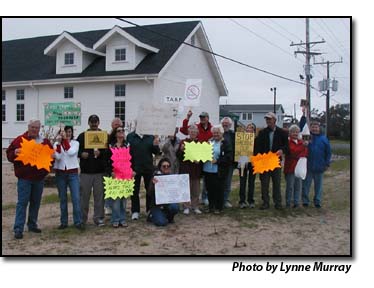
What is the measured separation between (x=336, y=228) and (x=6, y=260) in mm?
5010

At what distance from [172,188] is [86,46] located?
17.7 meters

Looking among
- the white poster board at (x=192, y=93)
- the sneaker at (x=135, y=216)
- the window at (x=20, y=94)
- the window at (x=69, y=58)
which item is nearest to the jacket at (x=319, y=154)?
the white poster board at (x=192, y=93)

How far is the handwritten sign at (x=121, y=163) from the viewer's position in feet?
22.3

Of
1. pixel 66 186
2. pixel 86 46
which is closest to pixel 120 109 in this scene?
pixel 86 46

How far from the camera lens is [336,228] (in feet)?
22.9

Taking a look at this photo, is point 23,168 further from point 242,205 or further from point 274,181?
point 274,181

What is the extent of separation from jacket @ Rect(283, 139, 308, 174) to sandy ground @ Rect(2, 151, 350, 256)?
0.88 m

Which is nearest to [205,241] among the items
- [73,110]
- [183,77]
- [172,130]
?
[172,130]

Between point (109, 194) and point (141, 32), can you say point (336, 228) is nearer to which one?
point (109, 194)

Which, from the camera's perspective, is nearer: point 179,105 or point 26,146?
point 26,146

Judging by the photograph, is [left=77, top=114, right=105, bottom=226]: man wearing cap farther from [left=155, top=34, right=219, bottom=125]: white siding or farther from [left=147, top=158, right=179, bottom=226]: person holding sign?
[left=155, top=34, right=219, bottom=125]: white siding

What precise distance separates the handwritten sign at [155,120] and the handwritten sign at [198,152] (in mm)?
422

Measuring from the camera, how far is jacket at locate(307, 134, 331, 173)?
8.26 metres

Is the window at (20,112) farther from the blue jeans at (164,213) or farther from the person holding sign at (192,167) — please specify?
the blue jeans at (164,213)
